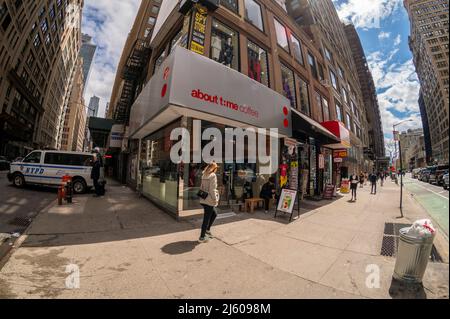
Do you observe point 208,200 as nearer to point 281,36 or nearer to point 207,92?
point 207,92

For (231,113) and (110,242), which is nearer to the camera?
(110,242)

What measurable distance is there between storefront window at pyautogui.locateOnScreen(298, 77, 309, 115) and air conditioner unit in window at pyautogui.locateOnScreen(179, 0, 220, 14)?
28.1ft

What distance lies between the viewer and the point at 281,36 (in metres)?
13.8

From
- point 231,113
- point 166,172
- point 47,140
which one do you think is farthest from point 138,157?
point 47,140

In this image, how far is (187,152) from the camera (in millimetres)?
7656

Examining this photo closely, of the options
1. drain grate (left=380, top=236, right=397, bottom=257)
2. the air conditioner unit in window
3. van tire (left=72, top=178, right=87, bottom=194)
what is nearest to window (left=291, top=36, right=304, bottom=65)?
the air conditioner unit in window

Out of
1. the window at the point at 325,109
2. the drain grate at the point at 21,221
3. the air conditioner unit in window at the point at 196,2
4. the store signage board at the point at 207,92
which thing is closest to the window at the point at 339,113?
the window at the point at 325,109

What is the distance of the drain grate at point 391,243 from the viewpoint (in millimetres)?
3943

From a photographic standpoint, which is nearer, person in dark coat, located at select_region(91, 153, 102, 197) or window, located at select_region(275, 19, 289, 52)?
person in dark coat, located at select_region(91, 153, 102, 197)

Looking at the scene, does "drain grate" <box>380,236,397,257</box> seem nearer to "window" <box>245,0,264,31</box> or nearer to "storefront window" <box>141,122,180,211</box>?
"storefront window" <box>141,122,180,211</box>

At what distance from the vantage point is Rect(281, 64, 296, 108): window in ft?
42.5

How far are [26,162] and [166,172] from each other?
9246 mm

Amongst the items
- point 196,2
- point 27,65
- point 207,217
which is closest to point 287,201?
point 207,217
